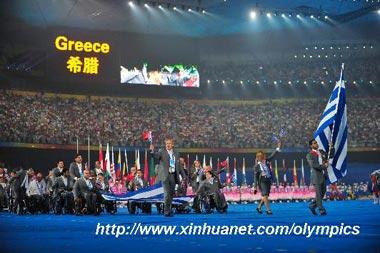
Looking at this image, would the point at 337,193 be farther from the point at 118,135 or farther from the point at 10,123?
the point at 10,123

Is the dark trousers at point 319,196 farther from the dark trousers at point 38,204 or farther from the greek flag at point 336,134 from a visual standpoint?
the dark trousers at point 38,204

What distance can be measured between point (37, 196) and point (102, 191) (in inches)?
125

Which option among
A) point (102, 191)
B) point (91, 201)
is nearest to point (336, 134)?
point (91, 201)

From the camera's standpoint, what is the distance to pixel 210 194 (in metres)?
22.8

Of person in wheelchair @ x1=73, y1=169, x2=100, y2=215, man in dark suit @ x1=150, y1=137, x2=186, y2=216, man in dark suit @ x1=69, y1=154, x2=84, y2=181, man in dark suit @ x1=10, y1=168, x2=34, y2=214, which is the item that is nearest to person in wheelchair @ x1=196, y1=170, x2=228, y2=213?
person in wheelchair @ x1=73, y1=169, x2=100, y2=215

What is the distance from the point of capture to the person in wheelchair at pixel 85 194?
20750 mm

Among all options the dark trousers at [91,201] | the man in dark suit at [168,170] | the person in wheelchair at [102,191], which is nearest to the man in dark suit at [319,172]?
the man in dark suit at [168,170]

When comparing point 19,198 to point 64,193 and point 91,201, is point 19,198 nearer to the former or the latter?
point 64,193

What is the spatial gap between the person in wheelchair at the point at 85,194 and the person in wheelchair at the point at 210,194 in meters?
3.76

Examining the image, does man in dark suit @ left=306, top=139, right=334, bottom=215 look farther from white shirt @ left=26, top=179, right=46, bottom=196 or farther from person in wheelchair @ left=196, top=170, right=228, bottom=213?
white shirt @ left=26, top=179, right=46, bottom=196

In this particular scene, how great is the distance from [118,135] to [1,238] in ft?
127

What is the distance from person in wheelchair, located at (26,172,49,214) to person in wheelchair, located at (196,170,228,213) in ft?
19.6

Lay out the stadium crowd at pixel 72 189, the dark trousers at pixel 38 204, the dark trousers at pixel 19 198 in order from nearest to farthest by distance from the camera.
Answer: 1. the stadium crowd at pixel 72 189
2. the dark trousers at pixel 19 198
3. the dark trousers at pixel 38 204

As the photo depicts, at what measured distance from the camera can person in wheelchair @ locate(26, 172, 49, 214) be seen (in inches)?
961
